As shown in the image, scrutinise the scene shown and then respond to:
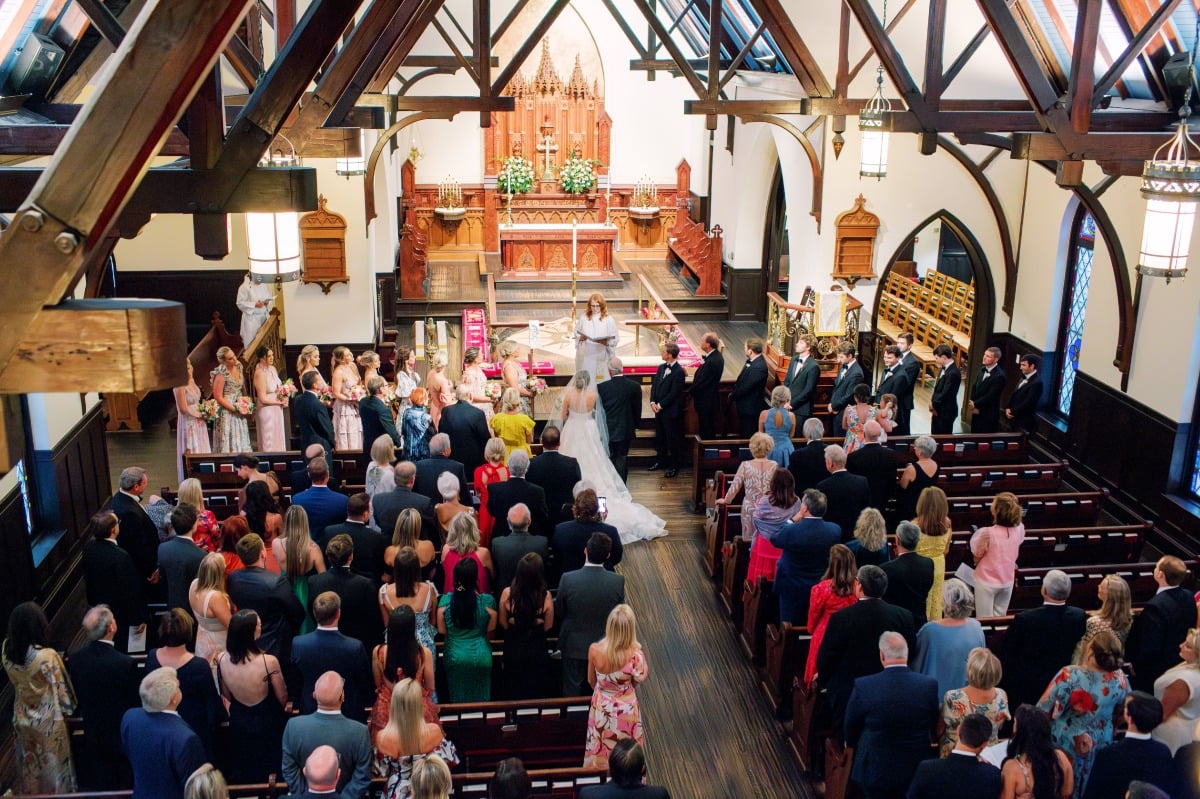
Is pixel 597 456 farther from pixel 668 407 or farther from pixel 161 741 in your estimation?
pixel 161 741

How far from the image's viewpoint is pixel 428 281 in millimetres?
19859

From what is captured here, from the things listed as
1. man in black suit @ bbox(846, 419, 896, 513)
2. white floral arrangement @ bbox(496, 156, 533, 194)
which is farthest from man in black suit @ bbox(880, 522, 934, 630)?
white floral arrangement @ bbox(496, 156, 533, 194)

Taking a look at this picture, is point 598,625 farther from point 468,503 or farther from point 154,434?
point 154,434

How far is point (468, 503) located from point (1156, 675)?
4713 mm

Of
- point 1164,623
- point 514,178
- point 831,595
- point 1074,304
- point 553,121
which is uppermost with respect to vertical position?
point 553,121

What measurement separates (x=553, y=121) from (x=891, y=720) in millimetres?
19674

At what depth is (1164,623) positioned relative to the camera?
6.06m

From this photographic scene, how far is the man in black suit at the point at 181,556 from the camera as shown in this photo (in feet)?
20.2

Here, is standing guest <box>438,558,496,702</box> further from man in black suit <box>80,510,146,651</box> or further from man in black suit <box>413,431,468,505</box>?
man in black suit <box>80,510,146,651</box>

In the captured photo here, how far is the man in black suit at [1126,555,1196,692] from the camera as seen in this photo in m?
6.05

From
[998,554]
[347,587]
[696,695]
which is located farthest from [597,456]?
[347,587]

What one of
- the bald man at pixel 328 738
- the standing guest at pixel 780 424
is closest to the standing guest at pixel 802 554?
the standing guest at pixel 780 424

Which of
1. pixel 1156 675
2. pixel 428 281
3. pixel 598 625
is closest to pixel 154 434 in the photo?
pixel 428 281

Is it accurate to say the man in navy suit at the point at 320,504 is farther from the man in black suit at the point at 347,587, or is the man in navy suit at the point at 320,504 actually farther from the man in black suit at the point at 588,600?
the man in black suit at the point at 588,600
